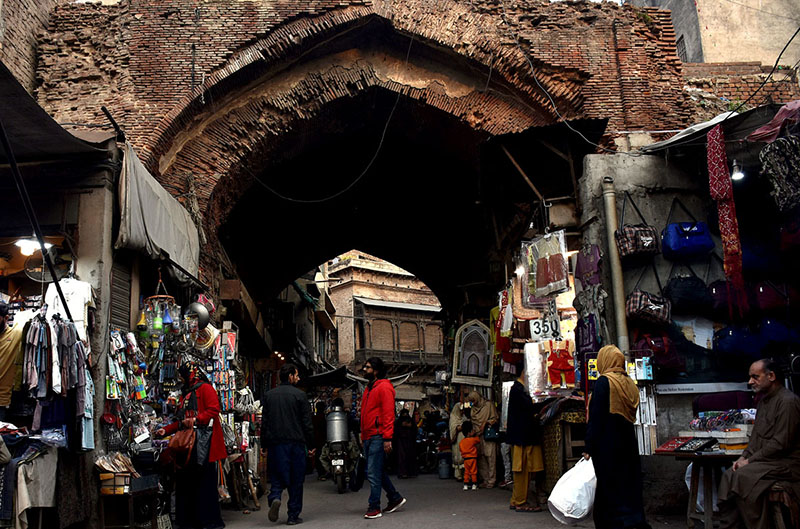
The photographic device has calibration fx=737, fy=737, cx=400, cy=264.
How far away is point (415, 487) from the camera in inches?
466

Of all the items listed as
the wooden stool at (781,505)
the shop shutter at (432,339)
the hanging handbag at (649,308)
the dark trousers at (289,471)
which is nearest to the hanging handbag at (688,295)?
the hanging handbag at (649,308)

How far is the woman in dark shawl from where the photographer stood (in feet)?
48.3

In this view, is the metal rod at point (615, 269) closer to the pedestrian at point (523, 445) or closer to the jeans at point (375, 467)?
the pedestrian at point (523, 445)

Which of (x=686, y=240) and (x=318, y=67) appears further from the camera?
(x=318, y=67)

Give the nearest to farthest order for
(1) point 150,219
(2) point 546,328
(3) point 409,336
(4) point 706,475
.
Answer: (4) point 706,475
(1) point 150,219
(2) point 546,328
(3) point 409,336

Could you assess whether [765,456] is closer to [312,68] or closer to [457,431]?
[457,431]

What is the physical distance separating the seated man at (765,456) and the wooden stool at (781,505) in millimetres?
35

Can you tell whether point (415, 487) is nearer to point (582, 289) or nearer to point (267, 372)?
point (582, 289)

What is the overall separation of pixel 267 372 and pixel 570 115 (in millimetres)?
12049

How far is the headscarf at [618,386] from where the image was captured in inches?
209

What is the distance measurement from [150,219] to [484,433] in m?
5.95

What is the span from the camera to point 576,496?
5641 mm

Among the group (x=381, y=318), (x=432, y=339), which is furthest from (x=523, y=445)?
(x=432, y=339)

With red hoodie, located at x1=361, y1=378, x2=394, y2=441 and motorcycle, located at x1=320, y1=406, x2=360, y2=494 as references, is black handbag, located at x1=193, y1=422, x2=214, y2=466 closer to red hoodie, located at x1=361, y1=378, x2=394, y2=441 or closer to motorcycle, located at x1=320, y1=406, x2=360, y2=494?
red hoodie, located at x1=361, y1=378, x2=394, y2=441
